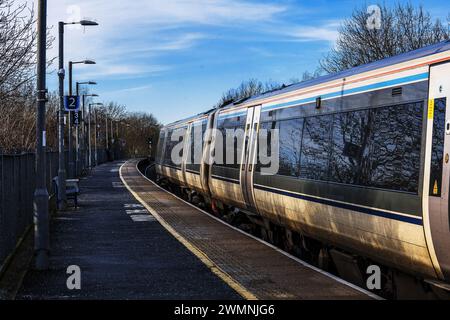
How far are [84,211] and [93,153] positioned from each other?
160 feet

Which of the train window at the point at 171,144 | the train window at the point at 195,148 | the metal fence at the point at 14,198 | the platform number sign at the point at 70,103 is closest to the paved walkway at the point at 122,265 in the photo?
the metal fence at the point at 14,198

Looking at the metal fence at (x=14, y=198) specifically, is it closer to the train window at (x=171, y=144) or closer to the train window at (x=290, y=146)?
the train window at (x=290, y=146)

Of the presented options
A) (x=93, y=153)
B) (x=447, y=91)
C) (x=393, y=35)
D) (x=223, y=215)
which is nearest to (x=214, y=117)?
(x=223, y=215)

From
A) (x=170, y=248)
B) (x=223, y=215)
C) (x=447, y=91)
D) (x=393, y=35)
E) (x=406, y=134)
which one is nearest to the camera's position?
(x=447, y=91)

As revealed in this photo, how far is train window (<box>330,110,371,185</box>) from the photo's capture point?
7911mm

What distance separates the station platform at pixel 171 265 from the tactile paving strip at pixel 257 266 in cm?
1

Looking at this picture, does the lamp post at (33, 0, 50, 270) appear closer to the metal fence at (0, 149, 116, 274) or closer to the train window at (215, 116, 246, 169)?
the metal fence at (0, 149, 116, 274)

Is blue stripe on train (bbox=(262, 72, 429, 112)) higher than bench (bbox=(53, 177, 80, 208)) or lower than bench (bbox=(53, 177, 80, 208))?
higher

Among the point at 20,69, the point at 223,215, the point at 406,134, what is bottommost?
the point at 223,215

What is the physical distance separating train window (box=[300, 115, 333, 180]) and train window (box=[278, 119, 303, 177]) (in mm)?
231

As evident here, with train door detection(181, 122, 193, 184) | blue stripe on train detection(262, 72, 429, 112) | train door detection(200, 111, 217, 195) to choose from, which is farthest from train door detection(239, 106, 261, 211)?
train door detection(181, 122, 193, 184)

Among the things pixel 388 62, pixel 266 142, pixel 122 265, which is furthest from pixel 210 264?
pixel 388 62

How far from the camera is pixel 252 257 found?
34.4ft
